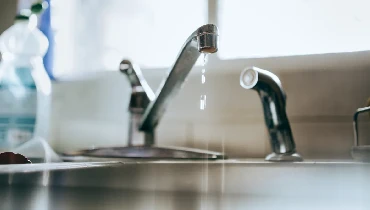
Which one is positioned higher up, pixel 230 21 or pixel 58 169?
pixel 230 21

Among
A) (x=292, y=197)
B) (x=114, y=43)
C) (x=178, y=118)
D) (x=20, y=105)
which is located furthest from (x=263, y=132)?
(x=20, y=105)

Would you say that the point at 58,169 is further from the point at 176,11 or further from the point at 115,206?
the point at 176,11

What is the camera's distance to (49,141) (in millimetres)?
1090

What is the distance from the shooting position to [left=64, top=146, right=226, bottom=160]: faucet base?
750 mm

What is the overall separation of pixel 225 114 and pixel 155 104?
0.21 meters

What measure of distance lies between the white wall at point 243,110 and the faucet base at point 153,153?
0.50 ft

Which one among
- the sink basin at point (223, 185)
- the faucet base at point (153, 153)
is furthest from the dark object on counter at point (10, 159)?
the faucet base at point (153, 153)

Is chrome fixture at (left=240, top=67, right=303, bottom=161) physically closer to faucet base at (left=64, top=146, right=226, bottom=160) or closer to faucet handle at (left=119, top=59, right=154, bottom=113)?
faucet base at (left=64, top=146, right=226, bottom=160)

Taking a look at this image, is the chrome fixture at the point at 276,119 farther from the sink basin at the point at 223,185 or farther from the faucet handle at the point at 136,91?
the faucet handle at the point at 136,91

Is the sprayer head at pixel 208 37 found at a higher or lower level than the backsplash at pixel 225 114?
higher

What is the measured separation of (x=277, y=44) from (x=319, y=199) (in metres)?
0.51

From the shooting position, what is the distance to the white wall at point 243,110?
0.86 meters

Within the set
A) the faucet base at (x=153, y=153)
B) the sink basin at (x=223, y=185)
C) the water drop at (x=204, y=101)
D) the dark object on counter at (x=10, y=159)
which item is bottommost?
the sink basin at (x=223, y=185)

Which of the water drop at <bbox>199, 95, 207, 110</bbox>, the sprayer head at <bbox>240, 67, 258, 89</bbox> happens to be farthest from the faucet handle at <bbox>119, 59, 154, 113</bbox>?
the sprayer head at <bbox>240, 67, 258, 89</bbox>
